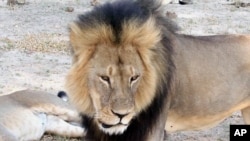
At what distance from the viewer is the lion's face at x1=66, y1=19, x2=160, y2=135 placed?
2.90 meters

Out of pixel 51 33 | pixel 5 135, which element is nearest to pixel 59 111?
pixel 5 135

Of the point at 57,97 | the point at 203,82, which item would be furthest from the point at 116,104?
the point at 57,97

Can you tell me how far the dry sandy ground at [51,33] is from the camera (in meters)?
5.89

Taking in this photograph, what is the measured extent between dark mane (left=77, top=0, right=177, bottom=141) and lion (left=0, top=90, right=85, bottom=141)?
53.2 inches

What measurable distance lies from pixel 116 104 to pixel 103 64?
20cm

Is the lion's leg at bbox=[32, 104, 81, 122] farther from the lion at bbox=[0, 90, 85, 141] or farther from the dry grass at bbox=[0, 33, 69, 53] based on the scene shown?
the dry grass at bbox=[0, 33, 69, 53]

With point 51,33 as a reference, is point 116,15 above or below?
above

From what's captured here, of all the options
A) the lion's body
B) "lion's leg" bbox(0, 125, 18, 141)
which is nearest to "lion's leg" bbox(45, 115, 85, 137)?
"lion's leg" bbox(0, 125, 18, 141)

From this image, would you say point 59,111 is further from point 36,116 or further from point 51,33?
point 51,33

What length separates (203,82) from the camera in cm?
369

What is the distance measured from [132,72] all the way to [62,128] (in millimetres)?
1991

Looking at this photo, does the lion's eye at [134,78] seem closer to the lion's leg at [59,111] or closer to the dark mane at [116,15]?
the dark mane at [116,15]

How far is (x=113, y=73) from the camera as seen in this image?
114 inches

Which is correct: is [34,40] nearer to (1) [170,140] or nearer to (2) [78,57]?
(1) [170,140]
